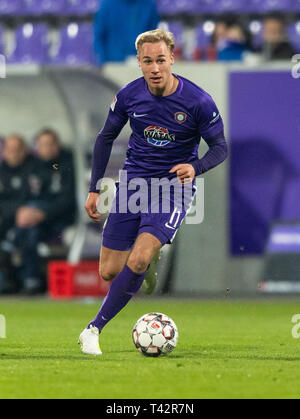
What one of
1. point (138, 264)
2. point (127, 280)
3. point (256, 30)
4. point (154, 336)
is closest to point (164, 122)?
point (138, 264)

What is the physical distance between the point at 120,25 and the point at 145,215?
17.9 ft

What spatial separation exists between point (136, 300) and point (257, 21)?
5.88 m

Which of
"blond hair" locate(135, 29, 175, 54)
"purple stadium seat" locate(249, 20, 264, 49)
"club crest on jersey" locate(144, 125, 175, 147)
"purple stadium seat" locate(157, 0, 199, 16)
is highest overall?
"blond hair" locate(135, 29, 175, 54)

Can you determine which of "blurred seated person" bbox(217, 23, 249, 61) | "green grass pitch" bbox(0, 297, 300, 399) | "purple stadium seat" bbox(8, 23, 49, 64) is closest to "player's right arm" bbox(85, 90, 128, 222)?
"green grass pitch" bbox(0, 297, 300, 399)

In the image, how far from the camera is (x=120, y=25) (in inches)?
449

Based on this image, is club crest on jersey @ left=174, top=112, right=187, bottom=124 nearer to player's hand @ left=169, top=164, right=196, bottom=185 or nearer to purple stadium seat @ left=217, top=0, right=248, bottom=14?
player's hand @ left=169, top=164, right=196, bottom=185

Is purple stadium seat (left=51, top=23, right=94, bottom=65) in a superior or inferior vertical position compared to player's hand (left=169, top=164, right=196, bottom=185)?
inferior

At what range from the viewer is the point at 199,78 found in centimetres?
1160

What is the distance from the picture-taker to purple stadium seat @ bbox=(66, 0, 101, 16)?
15719 millimetres

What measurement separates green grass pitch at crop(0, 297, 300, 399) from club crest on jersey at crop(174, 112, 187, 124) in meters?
1.48

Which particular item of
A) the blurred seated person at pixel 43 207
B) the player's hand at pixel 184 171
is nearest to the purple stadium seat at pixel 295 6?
the blurred seated person at pixel 43 207

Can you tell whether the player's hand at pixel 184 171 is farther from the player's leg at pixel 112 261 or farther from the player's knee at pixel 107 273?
the player's knee at pixel 107 273
